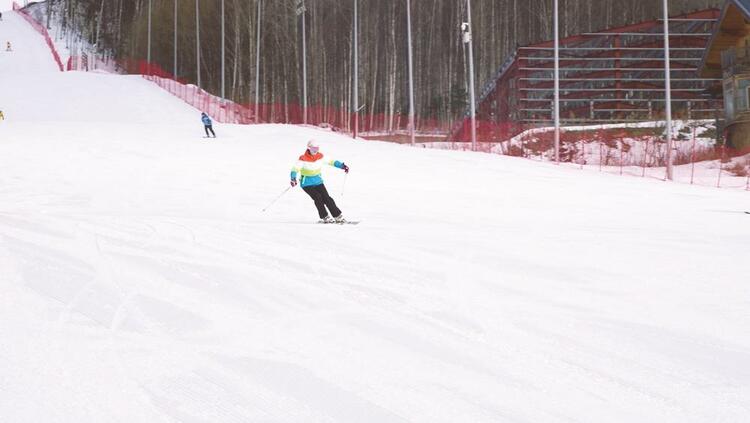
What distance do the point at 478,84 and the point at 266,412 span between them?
1971 inches

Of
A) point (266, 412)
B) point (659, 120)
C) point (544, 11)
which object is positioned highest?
point (544, 11)

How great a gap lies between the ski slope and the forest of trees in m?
37.9

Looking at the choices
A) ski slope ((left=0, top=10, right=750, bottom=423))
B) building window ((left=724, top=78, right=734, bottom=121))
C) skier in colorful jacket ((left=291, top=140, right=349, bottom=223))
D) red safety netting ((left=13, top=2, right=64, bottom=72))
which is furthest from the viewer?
red safety netting ((left=13, top=2, right=64, bottom=72))

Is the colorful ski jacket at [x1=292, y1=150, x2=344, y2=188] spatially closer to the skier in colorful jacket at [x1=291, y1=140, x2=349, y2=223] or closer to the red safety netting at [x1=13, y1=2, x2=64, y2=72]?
the skier in colorful jacket at [x1=291, y1=140, x2=349, y2=223]

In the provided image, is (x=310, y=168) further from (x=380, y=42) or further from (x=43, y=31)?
(x=43, y=31)

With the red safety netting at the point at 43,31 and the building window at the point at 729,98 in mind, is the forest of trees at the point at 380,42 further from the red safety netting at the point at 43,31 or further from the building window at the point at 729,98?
the building window at the point at 729,98

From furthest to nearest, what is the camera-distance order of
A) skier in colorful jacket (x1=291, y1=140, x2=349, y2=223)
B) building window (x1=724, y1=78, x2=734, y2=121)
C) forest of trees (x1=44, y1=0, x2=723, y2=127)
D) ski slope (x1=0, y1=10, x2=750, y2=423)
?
1. forest of trees (x1=44, y1=0, x2=723, y2=127)
2. building window (x1=724, y1=78, x2=734, y2=121)
3. skier in colorful jacket (x1=291, y1=140, x2=349, y2=223)
4. ski slope (x1=0, y1=10, x2=750, y2=423)

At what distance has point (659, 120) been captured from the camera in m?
29.5

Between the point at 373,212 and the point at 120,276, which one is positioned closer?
the point at 120,276

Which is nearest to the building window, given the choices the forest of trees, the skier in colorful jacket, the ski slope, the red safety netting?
the ski slope

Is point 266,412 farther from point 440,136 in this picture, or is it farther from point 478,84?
point 478,84

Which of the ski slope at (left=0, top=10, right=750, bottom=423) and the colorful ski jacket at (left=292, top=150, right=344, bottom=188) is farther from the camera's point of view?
the colorful ski jacket at (left=292, top=150, right=344, bottom=188)

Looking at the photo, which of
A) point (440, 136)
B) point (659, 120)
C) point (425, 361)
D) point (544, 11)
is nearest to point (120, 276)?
point (425, 361)

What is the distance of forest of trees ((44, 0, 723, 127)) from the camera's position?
49312 millimetres
